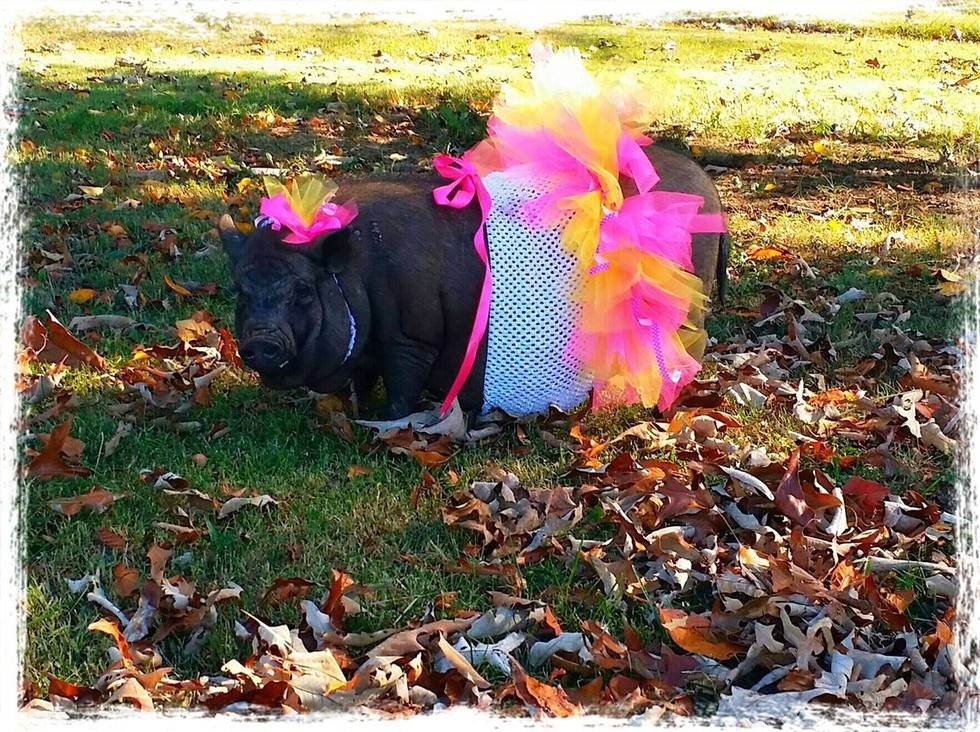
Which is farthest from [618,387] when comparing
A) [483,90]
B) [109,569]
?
[483,90]

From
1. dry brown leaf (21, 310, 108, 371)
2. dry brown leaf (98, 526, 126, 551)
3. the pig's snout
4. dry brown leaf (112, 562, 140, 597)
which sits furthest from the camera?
dry brown leaf (21, 310, 108, 371)

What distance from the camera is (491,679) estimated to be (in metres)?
2.43

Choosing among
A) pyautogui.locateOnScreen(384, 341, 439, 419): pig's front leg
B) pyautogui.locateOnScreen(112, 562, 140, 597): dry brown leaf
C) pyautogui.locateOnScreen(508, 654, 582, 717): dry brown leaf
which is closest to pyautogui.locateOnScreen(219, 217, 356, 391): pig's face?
pyautogui.locateOnScreen(384, 341, 439, 419): pig's front leg

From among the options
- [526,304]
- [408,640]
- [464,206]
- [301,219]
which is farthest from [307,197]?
[408,640]

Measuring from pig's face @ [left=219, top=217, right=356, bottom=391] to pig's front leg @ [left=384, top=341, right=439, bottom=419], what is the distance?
0.25m

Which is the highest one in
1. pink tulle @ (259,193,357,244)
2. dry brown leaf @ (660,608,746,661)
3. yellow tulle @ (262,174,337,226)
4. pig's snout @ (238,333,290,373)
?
yellow tulle @ (262,174,337,226)

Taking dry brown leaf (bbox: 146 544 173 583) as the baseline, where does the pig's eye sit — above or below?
above

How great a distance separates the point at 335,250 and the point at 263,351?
1.41 feet

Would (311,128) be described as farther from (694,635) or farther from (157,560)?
(694,635)

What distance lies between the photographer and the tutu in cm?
353

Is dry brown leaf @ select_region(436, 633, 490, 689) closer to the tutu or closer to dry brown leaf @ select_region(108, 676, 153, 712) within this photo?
dry brown leaf @ select_region(108, 676, 153, 712)

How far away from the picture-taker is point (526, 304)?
355 cm

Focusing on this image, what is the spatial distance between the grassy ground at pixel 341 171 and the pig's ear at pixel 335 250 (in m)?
0.67

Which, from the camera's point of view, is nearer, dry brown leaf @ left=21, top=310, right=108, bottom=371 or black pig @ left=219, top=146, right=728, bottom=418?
black pig @ left=219, top=146, right=728, bottom=418
